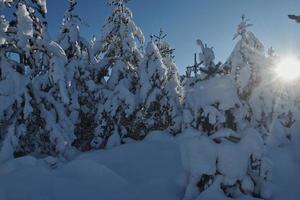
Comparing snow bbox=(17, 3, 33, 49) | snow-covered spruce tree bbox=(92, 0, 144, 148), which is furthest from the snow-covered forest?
snow-covered spruce tree bbox=(92, 0, 144, 148)

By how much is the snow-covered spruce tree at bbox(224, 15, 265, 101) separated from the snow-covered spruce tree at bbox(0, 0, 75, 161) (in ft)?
19.3

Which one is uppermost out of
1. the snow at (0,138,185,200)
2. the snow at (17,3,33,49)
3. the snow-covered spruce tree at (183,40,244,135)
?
the snow at (17,3,33,49)

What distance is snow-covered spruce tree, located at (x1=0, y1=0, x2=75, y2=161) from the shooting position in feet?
28.0

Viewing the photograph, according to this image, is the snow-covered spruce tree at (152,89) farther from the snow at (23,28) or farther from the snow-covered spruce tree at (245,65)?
the snow at (23,28)

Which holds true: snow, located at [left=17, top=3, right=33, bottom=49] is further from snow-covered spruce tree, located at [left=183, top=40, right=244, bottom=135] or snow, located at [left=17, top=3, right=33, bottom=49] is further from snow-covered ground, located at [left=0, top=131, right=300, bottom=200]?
snow-covered spruce tree, located at [left=183, top=40, right=244, bottom=135]

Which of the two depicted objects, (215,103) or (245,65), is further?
(245,65)

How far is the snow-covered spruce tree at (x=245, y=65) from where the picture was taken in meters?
13.0

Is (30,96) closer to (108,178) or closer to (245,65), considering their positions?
(108,178)

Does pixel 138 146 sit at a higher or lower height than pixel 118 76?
lower

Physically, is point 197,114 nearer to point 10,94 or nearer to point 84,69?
point 10,94

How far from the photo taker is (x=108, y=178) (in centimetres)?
920

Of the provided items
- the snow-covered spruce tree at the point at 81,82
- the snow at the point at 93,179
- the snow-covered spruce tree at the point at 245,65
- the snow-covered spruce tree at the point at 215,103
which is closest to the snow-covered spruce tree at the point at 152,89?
the snow-covered spruce tree at the point at 81,82

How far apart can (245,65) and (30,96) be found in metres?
7.48

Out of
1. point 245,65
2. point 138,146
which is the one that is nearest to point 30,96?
point 138,146
